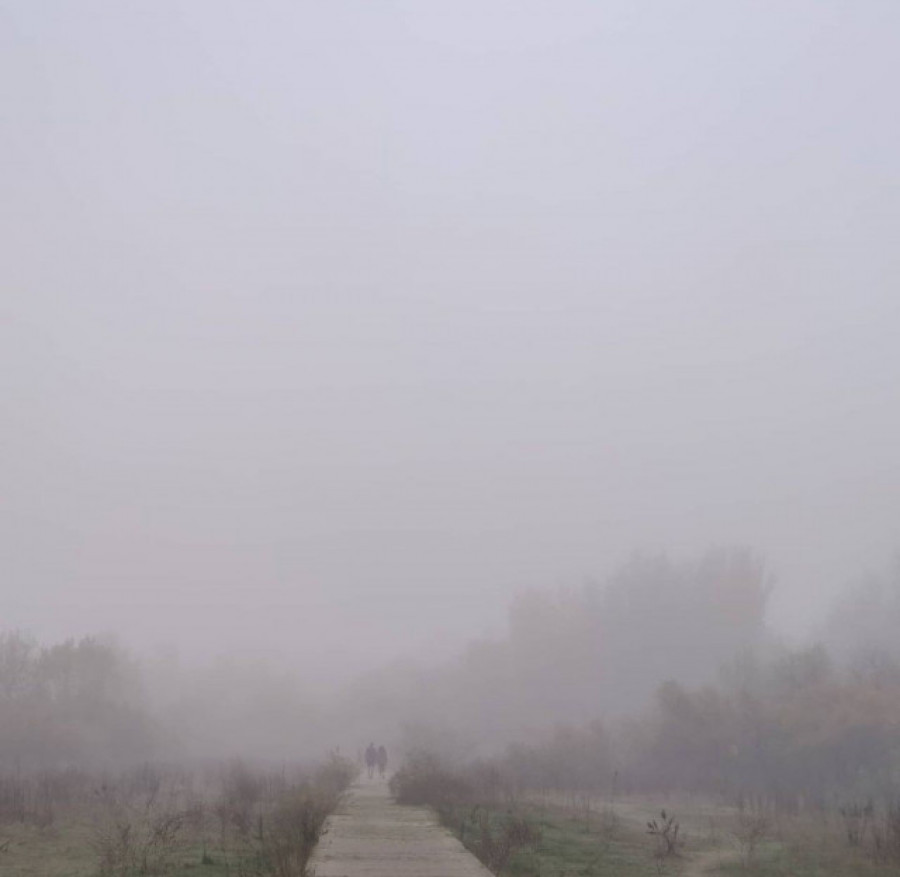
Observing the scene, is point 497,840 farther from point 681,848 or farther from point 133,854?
point 133,854

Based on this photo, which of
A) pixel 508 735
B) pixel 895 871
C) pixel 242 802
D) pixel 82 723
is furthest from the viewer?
pixel 508 735

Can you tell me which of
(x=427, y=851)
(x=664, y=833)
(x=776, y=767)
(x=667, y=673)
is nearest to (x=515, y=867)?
(x=427, y=851)

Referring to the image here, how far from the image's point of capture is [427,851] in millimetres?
21531

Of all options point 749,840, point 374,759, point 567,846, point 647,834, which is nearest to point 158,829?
point 567,846

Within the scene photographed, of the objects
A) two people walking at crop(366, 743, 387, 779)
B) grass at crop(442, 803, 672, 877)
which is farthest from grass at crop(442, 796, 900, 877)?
two people walking at crop(366, 743, 387, 779)

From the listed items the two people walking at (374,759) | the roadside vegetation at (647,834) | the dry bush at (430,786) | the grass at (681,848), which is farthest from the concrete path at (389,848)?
the two people walking at (374,759)

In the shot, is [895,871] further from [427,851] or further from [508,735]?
[508,735]

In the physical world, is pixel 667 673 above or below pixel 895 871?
above

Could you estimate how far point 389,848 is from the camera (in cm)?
2198

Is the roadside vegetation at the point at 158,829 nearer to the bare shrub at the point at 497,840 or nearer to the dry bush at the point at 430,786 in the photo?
the dry bush at the point at 430,786

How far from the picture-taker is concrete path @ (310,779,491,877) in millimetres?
18234

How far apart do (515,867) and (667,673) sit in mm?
48544

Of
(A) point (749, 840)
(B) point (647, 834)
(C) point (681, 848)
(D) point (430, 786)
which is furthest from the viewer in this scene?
(D) point (430, 786)

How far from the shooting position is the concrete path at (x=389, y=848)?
1823 centimetres
